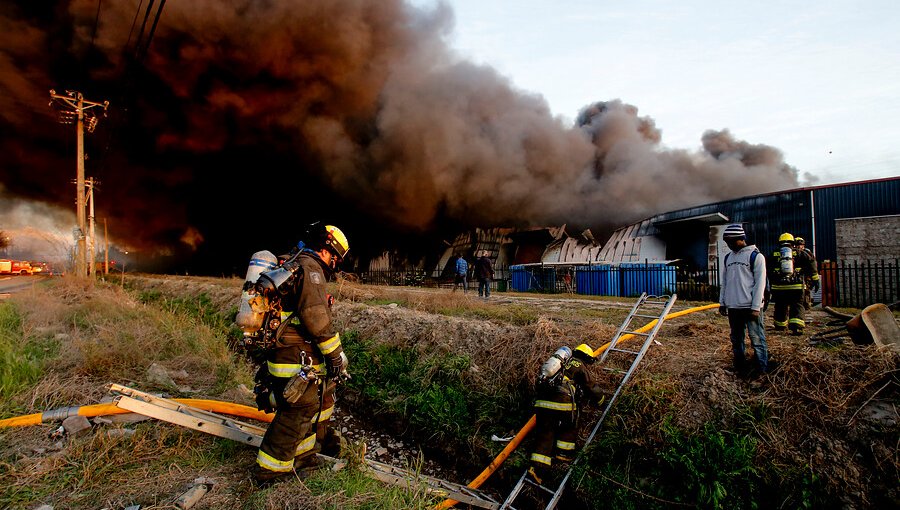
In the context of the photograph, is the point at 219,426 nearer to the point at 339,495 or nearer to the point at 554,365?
the point at 339,495

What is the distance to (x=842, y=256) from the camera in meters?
16.3

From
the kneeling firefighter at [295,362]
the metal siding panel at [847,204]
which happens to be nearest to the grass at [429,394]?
the kneeling firefighter at [295,362]

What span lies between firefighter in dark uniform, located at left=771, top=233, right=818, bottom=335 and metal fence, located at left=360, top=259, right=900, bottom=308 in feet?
20.5

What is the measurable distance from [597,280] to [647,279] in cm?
204

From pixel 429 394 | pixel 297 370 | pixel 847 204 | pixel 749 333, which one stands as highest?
pixel 847 204

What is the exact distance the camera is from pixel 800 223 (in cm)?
1702

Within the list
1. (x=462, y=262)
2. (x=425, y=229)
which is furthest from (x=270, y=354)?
(x=425, y=229)

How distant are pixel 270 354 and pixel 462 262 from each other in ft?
39.2

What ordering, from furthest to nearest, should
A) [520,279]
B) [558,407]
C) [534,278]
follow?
[520,279] → [534,278] → [558,407]

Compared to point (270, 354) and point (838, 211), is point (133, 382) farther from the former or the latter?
point (838, 211)

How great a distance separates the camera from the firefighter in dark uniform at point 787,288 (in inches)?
247

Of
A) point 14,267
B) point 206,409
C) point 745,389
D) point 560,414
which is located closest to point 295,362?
point 206,409

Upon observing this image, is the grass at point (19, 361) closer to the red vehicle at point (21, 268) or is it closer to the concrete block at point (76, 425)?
the concrete block at point (76, 425)

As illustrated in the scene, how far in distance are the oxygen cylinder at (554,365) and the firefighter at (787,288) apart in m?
4.47
